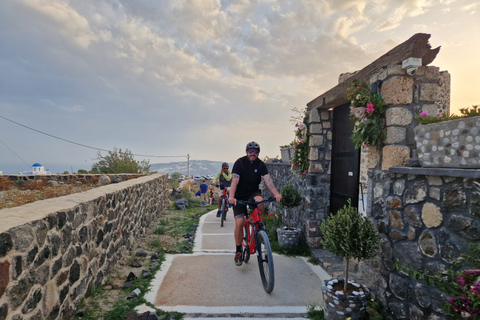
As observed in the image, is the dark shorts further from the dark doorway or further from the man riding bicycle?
the dark doorway

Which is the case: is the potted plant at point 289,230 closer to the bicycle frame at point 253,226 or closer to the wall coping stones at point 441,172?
the bicycle frame at point 253,226

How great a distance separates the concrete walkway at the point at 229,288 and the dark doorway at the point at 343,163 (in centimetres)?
139

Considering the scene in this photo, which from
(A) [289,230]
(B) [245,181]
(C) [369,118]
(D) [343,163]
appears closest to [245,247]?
(B) [245,181]

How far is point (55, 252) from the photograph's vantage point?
274 cm

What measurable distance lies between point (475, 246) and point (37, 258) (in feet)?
11.3

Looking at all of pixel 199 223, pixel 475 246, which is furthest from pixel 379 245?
pixel 199 223

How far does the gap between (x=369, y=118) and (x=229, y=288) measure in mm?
2943

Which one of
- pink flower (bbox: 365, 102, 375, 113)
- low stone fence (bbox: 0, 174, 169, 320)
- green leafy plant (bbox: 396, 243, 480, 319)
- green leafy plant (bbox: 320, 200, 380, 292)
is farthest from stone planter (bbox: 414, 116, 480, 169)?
low stone fence (bbox: 0, 174, 169, 320)

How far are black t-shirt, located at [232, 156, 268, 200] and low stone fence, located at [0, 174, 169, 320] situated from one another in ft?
6.71

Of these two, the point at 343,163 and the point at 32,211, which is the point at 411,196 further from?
the point at 32,211

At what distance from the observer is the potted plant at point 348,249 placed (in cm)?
297

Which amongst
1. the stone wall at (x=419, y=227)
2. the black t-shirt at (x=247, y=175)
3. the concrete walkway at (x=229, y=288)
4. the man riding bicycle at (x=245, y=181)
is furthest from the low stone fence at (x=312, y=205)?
the stone wall at (x=419, y=227)

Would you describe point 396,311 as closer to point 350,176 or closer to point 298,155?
point 350,176

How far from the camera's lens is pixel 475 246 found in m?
1.98
